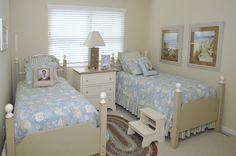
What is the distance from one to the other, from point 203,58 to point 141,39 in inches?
66.4

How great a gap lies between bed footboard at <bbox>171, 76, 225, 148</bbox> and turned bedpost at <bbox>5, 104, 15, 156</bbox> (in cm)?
189

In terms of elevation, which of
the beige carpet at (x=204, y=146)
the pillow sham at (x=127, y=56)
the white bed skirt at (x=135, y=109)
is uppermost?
the pillow sham at (x=127, y=56)

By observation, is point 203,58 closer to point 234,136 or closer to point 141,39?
point 234,136

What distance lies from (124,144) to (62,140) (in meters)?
1.05

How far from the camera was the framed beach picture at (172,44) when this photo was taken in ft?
13.3

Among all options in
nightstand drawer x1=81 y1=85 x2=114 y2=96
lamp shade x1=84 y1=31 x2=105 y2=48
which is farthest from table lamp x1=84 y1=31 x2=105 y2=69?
nightstand drawer x1=81 y1=85 x2=114 y2=96

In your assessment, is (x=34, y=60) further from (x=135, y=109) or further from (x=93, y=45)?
(x=135, y=109)

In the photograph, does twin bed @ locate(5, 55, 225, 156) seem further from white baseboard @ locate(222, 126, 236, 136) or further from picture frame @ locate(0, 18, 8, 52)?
picture frame @ locate(0, 18, 8, 52)

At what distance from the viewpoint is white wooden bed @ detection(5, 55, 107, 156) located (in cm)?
180

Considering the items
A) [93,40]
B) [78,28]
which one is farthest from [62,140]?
[78,28]

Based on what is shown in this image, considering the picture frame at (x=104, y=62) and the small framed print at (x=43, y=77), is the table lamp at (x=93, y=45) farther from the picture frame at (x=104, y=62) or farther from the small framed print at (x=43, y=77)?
the small framed print at (x=43, y=77)

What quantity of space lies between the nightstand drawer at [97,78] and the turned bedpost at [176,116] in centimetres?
155

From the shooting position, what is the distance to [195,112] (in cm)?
293

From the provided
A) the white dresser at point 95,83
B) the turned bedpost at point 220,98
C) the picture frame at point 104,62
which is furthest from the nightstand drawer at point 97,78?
the turned bedpost at point 220,98
